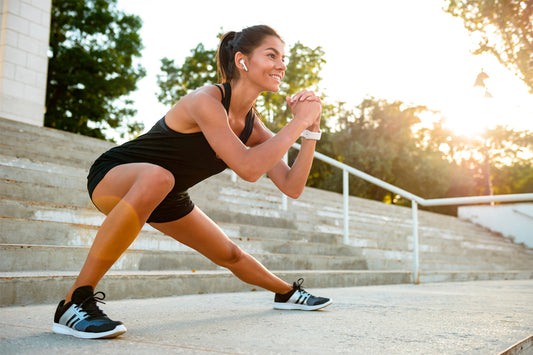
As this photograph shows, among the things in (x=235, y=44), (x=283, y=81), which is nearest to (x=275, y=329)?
(x=235, y=44)

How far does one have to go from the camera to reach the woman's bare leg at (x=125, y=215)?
1.79 m

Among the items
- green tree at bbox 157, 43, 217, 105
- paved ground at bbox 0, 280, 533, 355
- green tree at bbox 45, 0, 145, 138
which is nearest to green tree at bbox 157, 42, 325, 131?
green tree at bbox 157, 43, 217, 105

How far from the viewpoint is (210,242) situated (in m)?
2.29

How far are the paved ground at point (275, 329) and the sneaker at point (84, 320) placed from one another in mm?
30

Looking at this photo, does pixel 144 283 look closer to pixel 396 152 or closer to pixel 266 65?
pixel 266 65

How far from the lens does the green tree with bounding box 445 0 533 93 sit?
12492 mm

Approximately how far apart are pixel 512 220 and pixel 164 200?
45.0ft

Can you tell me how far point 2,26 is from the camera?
8.19 meters

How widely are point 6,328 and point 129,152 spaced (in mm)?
816

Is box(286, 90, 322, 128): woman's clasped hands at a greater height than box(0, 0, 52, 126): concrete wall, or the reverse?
box(0, 0, 52, 126): concrete wall

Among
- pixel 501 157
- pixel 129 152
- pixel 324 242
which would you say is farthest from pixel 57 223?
pixel 501 157

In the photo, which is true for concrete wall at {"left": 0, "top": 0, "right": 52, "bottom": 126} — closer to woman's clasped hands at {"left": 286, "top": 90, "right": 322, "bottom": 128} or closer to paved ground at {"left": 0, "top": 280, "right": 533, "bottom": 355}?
paved ground at {"left": 0, "top": 280, "right": 533, "bottom": 355}

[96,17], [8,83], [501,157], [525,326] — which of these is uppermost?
[96,17]

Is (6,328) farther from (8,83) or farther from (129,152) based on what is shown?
(8,83)
